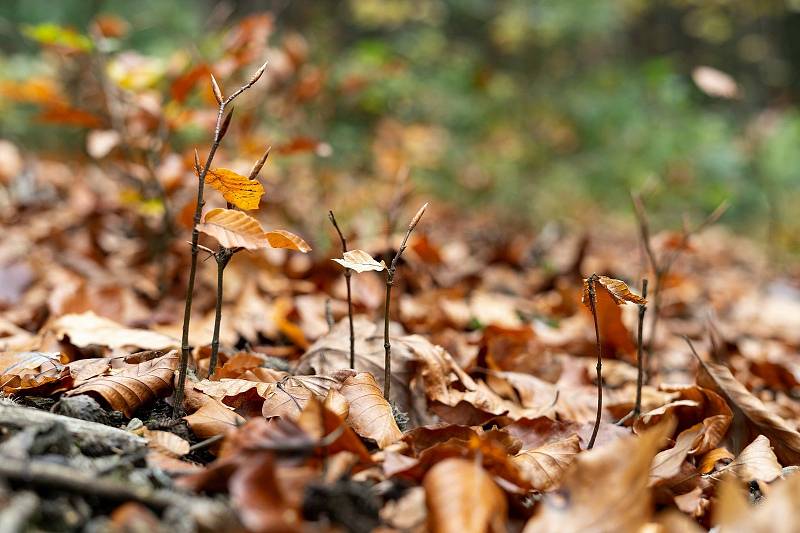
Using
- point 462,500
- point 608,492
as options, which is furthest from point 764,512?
point 462,500

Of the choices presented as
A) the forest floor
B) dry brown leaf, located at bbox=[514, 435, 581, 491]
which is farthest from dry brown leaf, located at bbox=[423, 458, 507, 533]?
dry brown leaf, located at bbox=[514, 435, 581, 491]

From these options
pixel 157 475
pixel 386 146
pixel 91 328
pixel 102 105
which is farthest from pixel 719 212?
pixel 386 146

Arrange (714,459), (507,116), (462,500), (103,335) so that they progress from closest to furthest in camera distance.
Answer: (462,500) → (714,459) → (103,335) → (507,116)

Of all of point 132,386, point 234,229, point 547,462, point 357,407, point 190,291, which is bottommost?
point 547,462

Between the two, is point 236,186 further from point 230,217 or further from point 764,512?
point 764,512

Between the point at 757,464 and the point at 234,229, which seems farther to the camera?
the point at 757,464

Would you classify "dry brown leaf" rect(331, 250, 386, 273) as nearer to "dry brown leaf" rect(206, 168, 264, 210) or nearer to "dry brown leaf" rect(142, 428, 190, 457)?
"dry brown leaf" rect(206, 168, 264, 210)

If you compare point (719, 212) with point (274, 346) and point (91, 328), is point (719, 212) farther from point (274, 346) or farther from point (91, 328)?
point (91, 328)
